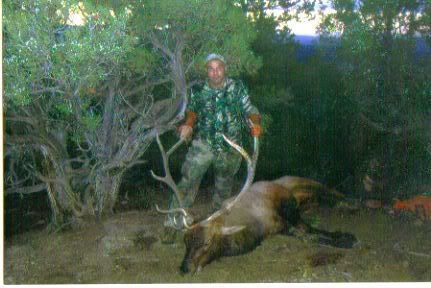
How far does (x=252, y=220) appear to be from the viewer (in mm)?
3451

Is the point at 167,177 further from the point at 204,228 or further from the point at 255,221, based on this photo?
the point at 255,221

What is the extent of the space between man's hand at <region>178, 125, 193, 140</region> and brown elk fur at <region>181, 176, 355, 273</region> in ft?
1.66

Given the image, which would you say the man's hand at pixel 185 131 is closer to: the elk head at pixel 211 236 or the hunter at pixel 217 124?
the hunter at pixel 217 124

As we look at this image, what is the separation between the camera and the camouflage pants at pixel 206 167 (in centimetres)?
339

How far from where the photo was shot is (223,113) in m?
3.39

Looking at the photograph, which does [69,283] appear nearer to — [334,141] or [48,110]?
[48,110]

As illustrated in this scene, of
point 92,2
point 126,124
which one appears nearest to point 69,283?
point 126,124

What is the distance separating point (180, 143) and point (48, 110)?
2.74ft

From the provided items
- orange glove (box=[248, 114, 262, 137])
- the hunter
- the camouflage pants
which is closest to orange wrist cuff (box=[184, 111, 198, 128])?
the hunter

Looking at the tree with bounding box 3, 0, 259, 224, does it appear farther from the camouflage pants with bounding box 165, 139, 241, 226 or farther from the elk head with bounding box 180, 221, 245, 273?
the elk head with bounding box 180, 221, 245, 273

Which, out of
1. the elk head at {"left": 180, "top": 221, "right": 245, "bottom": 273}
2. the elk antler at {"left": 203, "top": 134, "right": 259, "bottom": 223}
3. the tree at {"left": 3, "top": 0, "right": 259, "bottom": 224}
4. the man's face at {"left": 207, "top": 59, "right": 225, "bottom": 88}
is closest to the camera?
the tree at {"left": 3, "top": 0, "right": 259, "bottom": 224}

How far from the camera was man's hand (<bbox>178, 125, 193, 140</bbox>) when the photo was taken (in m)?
3.34

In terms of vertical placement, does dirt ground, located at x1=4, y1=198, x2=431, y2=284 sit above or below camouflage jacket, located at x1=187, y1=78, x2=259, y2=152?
below

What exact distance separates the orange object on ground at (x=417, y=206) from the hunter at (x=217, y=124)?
1.02 metres
